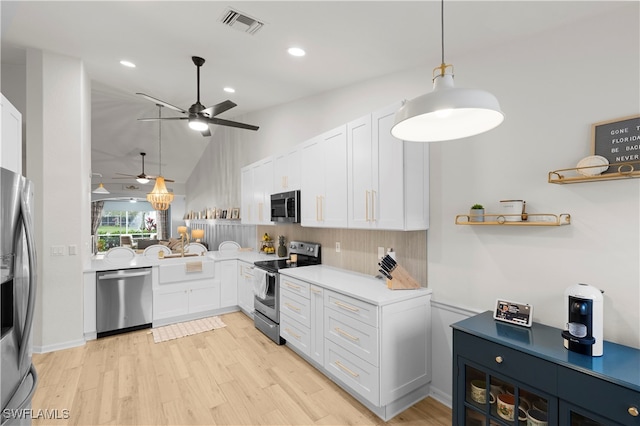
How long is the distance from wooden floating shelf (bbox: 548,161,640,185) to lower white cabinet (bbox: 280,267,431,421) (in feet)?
4.14

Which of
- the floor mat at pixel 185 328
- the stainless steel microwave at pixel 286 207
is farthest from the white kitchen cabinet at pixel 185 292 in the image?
the stainless steel microwave at pixel 286 207

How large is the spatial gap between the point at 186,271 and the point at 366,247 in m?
2.67

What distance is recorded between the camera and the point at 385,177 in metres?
2.56

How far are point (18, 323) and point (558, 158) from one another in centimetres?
322

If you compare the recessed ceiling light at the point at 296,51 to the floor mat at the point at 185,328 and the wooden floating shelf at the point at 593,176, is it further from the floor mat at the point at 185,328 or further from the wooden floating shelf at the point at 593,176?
the floor mat at the point at 185,328

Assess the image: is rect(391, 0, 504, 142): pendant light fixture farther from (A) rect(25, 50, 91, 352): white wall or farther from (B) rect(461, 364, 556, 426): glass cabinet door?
(A) rect(25, 50, 91, 352): white wall

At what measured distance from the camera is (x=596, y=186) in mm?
1777

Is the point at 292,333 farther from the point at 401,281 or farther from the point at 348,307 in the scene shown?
the point at 401,281

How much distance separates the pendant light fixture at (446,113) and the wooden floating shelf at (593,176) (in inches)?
31.6

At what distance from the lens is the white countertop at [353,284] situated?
236cm

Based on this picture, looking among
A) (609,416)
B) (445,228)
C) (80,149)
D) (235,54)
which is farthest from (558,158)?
(80,149)

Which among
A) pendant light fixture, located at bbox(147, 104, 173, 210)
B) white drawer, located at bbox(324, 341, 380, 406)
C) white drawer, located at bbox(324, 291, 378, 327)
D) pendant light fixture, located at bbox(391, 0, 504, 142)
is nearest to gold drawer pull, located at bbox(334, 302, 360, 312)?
white drawer, located at bbox(324, 291, 378, 327)

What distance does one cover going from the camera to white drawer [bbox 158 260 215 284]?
4129 mm

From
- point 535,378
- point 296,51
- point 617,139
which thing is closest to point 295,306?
point 535,378
